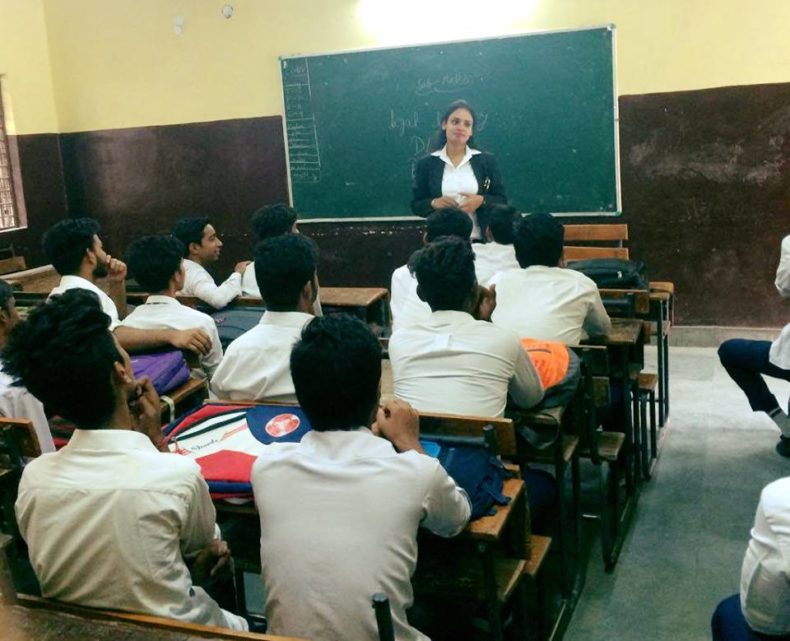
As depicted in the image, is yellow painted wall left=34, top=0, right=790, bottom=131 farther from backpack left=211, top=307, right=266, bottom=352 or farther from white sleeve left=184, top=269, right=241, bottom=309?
backpack left=211, top=307, right=266, bottom=352

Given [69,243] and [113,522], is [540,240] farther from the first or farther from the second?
[113,522]

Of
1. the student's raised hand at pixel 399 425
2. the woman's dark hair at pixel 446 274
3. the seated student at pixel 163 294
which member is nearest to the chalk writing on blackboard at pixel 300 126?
the seated student at pixel 163 294

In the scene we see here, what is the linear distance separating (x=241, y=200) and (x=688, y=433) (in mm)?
3686

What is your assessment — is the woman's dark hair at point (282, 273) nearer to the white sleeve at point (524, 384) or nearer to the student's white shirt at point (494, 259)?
the white sleeve at point (524, 384)

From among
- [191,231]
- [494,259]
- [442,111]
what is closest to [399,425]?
[494,259]

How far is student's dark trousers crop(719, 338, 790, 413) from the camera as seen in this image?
3738 millimetres

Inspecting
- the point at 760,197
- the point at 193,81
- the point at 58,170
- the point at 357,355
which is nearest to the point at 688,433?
the point at 760,197

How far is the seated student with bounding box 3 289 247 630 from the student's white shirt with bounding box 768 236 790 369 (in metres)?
2.61

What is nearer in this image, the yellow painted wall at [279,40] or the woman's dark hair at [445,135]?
the woman's dark hair at [445,135]

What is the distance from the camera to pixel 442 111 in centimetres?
584

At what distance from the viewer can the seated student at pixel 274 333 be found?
2.53 m

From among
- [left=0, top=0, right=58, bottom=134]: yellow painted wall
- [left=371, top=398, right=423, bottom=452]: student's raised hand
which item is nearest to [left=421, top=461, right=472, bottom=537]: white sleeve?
[left=371, top=398, right=423, bottom=452]: student's raised hand

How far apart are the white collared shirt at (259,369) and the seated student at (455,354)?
302mm

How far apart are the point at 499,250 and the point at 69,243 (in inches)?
69.7
